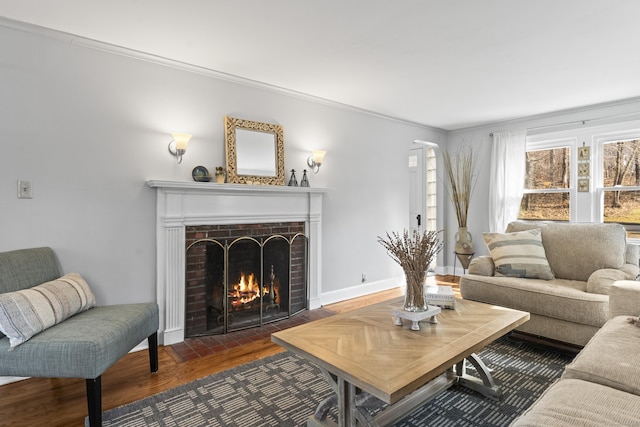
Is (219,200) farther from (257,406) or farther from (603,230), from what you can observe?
(603,230)

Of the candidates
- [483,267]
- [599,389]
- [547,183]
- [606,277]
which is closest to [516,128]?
[547,183]

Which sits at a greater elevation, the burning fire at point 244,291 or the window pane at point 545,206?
the window pane at point 545,206

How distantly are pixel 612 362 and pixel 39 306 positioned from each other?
272 cm

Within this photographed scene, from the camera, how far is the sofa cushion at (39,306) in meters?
1.72

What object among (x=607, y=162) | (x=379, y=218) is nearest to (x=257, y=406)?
(x=379, y=218)

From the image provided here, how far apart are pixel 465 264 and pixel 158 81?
4.50 meters

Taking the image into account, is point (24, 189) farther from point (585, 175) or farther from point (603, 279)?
point (585, 175)

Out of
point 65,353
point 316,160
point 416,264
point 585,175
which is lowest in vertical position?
point 65,353

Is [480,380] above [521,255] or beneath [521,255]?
beneath

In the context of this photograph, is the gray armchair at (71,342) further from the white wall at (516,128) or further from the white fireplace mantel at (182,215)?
the white wall at (516,128)

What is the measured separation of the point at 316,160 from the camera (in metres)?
3.81

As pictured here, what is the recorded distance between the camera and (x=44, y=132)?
2393mm

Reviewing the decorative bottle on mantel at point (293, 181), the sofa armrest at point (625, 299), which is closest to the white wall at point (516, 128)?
the sofa armrest at point (625, 299)

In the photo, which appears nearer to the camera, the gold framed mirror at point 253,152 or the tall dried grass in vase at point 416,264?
the tall dried grass in vase at point 416,264
